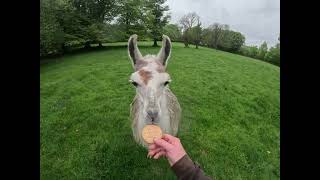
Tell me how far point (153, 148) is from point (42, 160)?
186 cm

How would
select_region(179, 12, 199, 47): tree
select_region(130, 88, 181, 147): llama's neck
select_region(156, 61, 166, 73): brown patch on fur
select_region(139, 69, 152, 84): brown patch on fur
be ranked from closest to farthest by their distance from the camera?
select_region(139, 69, 152, 84): brown patch on fur → select_region(156, 61, 166, 73): brown patch on fur → select_region(130, 88, 181, 147): llama's neck → select_region(179, 12, 199, 47): tree

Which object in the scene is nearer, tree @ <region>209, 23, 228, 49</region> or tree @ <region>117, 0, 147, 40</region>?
tree @ <region>117, 0, 147, 40</region>

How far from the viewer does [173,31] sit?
409 cm

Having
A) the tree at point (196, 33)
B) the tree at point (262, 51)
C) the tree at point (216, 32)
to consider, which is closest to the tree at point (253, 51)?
the tree at point (262, 51)

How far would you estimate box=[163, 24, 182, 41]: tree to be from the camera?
4.04 meters

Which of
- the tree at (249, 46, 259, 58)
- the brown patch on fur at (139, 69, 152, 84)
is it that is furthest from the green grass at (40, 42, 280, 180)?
the brown patch on fur at (139, 69, 152, 84)

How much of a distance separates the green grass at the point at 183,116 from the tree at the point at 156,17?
0.23 metres

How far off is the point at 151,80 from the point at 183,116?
956 mm

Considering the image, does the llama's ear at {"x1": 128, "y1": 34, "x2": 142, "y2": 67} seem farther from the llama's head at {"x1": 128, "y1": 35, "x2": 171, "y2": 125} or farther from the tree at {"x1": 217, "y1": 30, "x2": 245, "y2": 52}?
the tree at {"x1": 217, "y1": 30, "x2": 245, "y2": 52}

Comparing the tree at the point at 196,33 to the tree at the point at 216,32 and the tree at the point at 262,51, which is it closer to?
the tree at the point at 216,32

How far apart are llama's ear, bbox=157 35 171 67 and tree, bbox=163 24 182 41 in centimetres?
21

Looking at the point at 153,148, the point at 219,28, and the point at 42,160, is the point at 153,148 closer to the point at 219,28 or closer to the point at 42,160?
the point at 42,160
